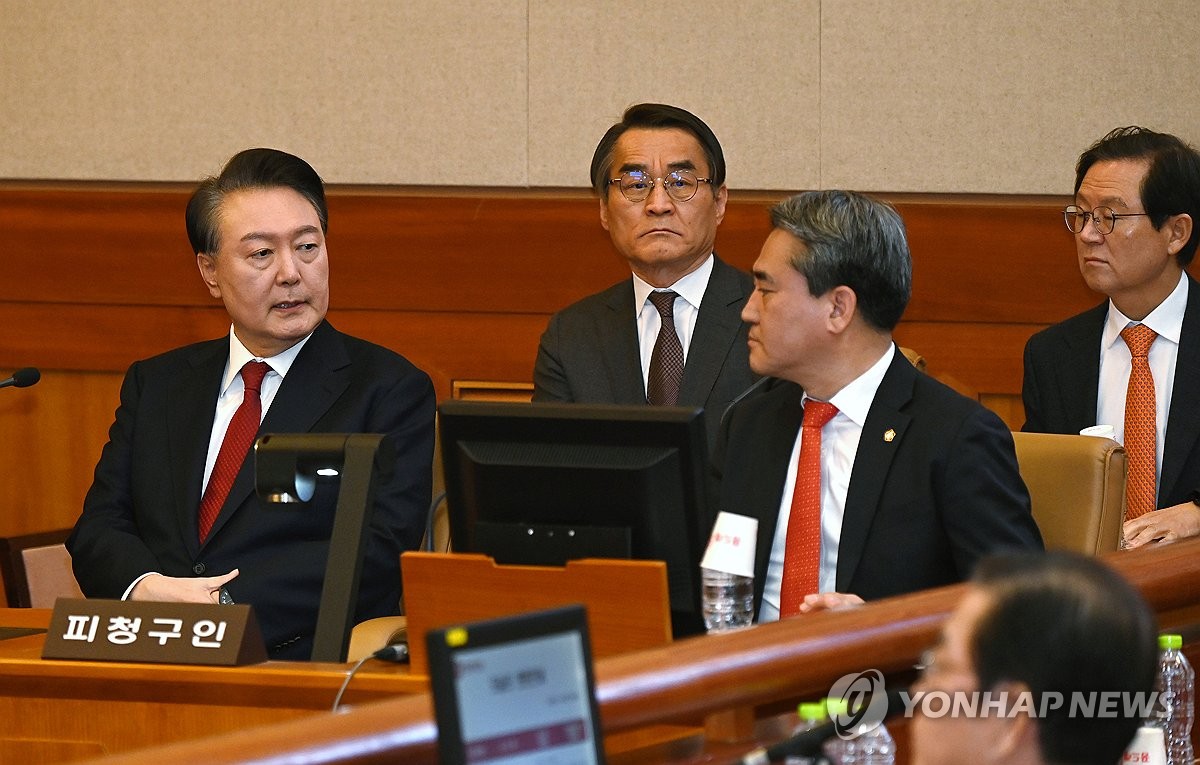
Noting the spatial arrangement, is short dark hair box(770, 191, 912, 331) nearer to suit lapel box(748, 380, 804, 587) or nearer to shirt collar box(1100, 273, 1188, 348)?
suit lapel box(748, 380, 804, 587)

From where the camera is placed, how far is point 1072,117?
4758 mm

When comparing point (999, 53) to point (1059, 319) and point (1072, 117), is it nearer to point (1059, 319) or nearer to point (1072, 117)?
point (1072, 117)

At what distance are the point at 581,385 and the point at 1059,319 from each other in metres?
1.61

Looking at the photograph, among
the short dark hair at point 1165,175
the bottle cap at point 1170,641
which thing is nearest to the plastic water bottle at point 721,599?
the bottle cap at point 1170,641

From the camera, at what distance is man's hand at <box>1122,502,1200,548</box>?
3.47m

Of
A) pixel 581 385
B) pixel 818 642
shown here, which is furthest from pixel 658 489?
pixel 581 385

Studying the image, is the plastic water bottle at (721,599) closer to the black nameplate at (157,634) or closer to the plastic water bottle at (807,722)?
the plastic water bottle at (807,722)

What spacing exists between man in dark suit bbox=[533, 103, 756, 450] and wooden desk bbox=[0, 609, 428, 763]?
149 cm

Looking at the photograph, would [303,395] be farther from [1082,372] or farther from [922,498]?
[1082,372]

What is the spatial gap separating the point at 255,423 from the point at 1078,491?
1.75 metres

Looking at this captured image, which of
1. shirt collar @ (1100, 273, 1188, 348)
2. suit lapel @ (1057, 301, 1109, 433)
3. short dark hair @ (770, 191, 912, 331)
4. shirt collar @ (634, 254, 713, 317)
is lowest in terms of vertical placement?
suit lapel @ (1057, 301, 1109, 433)

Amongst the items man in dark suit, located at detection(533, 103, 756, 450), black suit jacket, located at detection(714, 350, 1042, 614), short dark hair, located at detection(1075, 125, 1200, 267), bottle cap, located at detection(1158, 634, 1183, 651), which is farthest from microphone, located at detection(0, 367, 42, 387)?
short dark hair, located at detection(1075, 125, 1200, 267)

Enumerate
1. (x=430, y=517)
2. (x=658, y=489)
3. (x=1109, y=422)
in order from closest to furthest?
(x=658, y=489)
(x=430, y=517)
(x=1109, y=422)

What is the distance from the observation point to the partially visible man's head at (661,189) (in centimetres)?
397
